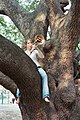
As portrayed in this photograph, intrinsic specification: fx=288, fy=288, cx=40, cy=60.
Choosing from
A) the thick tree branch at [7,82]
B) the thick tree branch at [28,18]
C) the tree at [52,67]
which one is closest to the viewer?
the tree at [52,67]

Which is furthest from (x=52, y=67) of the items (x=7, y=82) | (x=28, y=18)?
(x=28, y=18)

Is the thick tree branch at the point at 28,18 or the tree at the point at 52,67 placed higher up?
the thick tree branch at the point at 28,18

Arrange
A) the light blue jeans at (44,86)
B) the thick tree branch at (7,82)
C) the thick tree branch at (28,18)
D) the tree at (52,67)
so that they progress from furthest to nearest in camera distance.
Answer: the thick tree branch at (28,18), the thick tree branch at (7,82), the light blue jeans at (44,86), the tree at (52,67)

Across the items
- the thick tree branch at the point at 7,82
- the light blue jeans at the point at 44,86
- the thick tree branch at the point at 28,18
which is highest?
the thick tree branch at the point at 28,18

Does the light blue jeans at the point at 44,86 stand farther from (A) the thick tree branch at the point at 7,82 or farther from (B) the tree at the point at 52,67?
(A) the thick tree branch at the point at 7,82

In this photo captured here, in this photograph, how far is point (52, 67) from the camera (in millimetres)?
5434

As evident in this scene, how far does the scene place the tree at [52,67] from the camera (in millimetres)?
3990

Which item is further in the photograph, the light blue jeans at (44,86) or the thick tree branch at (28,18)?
the thick tree branch at (28,18)

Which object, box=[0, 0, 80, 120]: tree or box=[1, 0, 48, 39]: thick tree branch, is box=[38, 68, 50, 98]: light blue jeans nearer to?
box=[0, 0, 80, 120]: tree

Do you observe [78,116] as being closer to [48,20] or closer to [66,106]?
[66,106]

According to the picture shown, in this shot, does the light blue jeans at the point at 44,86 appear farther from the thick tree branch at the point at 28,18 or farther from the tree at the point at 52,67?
the thick tree branch at the point at 28,18

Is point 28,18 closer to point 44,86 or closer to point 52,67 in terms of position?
point 52,67

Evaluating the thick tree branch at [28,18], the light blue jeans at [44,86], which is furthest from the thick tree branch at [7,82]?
the thick tree branch at [28,18]

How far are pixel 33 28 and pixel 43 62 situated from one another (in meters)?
1.03
